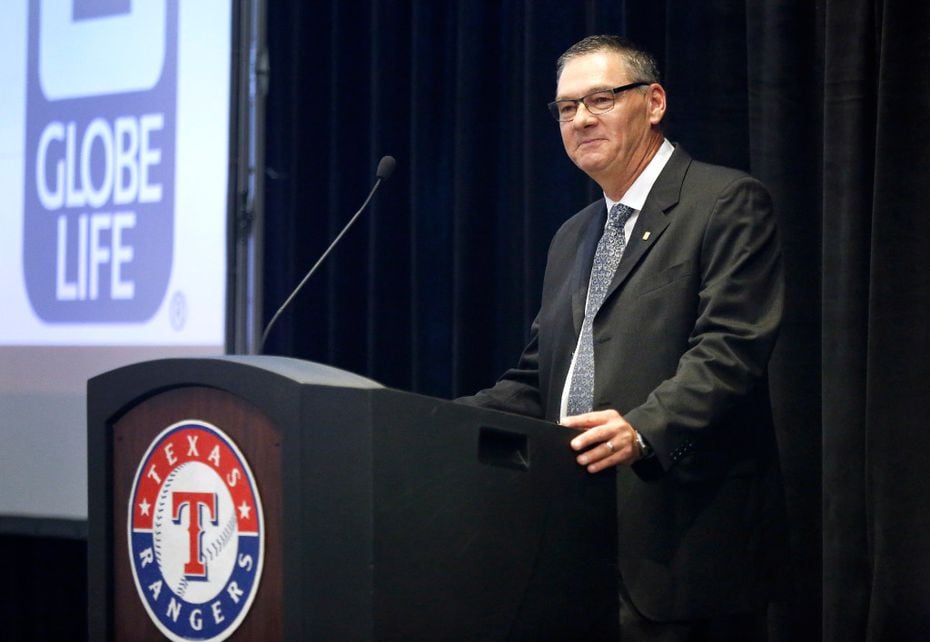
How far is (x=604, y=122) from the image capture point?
185 cm

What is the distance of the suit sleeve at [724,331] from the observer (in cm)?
147

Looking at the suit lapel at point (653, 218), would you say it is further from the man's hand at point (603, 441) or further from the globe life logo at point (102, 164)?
the globe life logo at point (102, 164)

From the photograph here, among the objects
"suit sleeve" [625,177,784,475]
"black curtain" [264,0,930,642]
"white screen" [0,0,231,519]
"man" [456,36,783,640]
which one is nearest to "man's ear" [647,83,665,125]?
"man" [456,36,783,640]

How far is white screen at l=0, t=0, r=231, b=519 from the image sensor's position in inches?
128

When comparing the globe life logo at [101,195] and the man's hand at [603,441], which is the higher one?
the globe life logo at [101,195]

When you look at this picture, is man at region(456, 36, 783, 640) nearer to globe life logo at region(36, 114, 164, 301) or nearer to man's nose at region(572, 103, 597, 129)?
man's nose at region(572, 103, 597, 129)

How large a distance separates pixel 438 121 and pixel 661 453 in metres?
2.04

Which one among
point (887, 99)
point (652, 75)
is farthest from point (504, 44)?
point (652, 75)

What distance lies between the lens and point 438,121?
3.33 m

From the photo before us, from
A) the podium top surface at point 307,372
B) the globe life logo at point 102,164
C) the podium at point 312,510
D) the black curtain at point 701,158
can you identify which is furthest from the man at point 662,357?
the globe life logo at point 102,164

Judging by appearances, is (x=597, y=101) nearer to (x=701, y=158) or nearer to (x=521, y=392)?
(x=521, y=392)

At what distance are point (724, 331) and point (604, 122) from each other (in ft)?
1.42

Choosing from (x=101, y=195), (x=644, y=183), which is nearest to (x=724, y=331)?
(x=644, y=183)

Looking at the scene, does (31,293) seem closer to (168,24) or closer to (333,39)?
(168,24)
